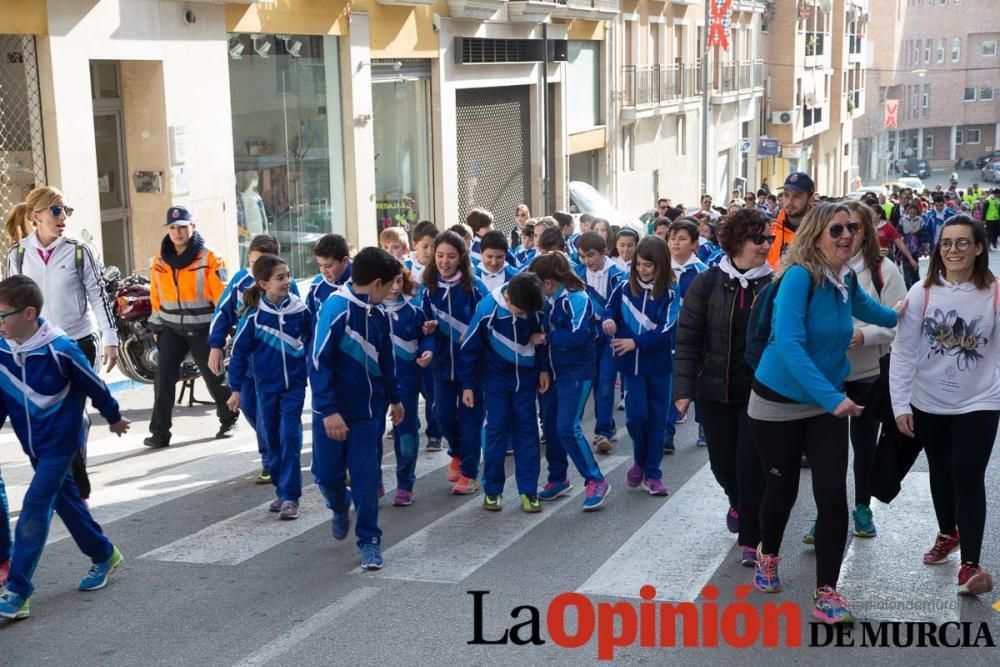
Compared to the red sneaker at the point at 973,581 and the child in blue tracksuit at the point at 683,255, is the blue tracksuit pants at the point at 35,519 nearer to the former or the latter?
the red sneaker at the point at 973,581

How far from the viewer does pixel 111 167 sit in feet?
51.0

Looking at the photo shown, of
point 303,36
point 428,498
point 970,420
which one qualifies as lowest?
point 428,498

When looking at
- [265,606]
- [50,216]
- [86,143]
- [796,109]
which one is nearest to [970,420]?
[265,606]

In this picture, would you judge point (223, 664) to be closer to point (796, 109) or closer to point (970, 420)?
point (970, 420)

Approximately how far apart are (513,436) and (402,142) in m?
15.1

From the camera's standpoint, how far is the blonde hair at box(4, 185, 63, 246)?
8.62m

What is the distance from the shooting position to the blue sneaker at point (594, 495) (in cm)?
803

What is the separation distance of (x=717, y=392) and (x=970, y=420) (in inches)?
48.8

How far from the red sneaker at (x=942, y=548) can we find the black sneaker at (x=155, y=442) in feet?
19.5

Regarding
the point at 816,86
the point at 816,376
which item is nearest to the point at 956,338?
the point at 816,376

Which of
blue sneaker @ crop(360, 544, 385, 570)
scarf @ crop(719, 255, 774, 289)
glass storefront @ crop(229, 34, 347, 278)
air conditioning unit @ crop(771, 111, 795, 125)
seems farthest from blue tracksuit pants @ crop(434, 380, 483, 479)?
air conditioning unit @ crop(771, 111, 795, 125)

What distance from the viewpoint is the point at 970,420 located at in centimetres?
618

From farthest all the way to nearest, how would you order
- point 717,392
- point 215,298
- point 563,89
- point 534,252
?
1. point 563,89
2. point 534,252
3. point 215,298
4. point 717,392

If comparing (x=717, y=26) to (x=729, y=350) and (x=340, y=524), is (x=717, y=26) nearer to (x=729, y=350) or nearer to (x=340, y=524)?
(x=729, y=350)
